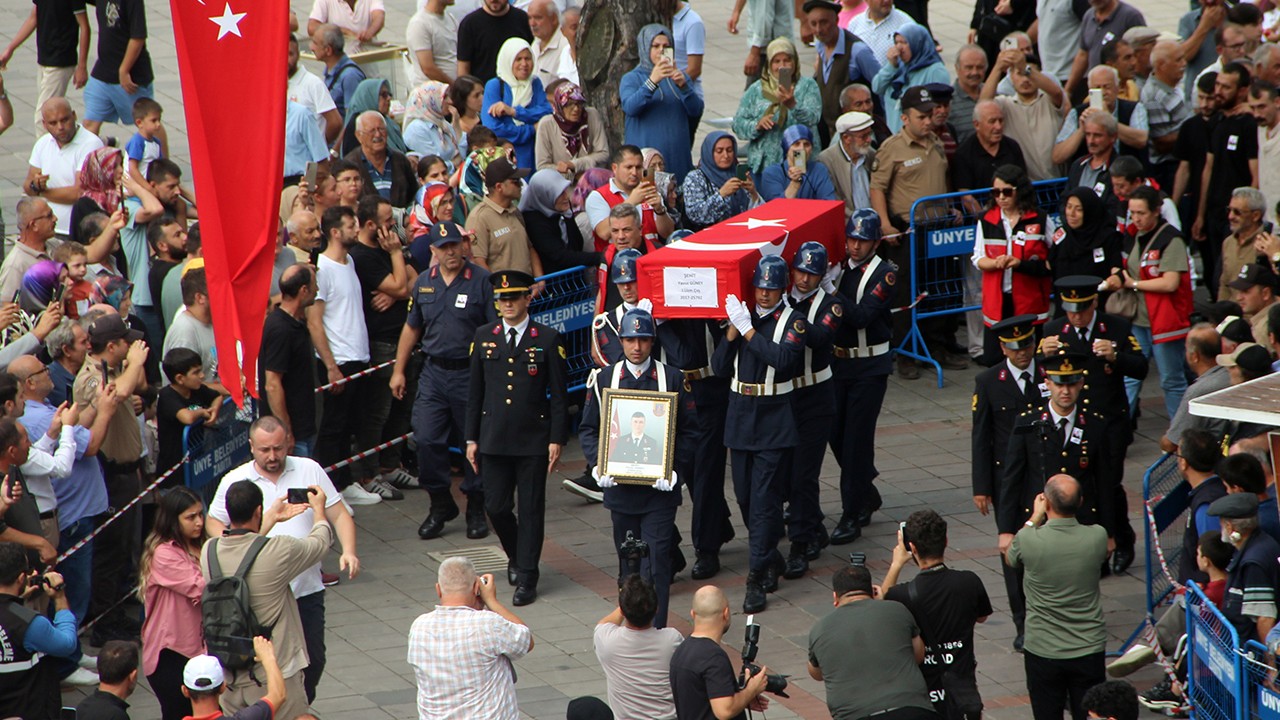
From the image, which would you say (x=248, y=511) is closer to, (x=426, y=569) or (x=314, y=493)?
(x=314, y=493)

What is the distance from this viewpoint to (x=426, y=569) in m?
11.8

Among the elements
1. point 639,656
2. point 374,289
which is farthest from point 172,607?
point 374,289

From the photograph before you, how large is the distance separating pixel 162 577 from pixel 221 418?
245 cm

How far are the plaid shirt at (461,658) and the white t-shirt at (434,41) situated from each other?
989 centimetres

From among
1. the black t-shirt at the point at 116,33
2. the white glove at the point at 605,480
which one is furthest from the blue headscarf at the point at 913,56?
the black t-shirt at the point at 116,33

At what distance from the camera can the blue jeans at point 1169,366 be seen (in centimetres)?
1286

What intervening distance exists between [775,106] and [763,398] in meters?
4.01

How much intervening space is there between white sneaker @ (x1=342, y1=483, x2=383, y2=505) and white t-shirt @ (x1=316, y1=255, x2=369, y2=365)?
1.03 meters

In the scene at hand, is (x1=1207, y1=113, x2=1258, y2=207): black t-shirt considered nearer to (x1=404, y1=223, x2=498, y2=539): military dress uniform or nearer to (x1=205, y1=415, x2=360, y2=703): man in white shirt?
(x1=404, y1=223, x2=498, y2=539): military dress uniform

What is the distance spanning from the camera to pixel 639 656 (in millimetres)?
8102

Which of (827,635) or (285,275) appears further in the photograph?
(285,275)

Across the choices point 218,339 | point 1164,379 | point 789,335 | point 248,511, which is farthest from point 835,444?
point 218,339

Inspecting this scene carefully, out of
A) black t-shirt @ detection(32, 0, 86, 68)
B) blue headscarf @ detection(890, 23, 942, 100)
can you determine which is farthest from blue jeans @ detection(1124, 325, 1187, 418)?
black t-shirt @ detection(32, 0, 86, 68)

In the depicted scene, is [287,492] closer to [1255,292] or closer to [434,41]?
[1255,292]
